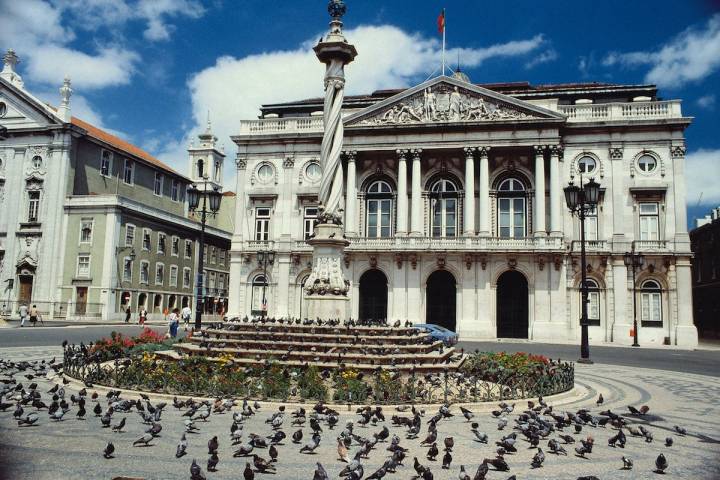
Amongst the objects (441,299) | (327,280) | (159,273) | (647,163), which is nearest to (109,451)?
(327,280)

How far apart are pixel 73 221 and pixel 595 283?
144ft

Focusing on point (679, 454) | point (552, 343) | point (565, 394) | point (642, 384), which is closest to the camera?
point (679, 454)

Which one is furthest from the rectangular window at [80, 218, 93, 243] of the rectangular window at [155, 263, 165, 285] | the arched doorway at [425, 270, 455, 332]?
the arched doorway at [425, 270, 455, 332]

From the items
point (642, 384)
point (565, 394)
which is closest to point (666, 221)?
point (642, 384)

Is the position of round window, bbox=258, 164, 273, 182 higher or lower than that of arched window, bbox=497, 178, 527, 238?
higher

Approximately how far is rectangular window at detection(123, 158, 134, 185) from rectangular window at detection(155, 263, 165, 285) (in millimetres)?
9732

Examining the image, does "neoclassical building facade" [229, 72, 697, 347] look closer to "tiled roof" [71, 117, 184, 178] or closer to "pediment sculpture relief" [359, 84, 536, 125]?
"pediment sculpture relief" [359, 84, 536, 125]

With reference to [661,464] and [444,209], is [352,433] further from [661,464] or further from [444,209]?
[444,209]

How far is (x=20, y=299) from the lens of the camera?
50.8 metres

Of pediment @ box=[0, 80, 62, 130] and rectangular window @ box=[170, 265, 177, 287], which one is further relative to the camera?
rectangular window @ box=[170, 265, 177, 287]

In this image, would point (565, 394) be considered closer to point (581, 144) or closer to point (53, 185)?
point (581, 144)

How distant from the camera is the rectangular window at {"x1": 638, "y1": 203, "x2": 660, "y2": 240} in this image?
40.9 meters

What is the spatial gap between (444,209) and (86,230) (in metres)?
31.5

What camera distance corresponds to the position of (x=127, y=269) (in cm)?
5253
